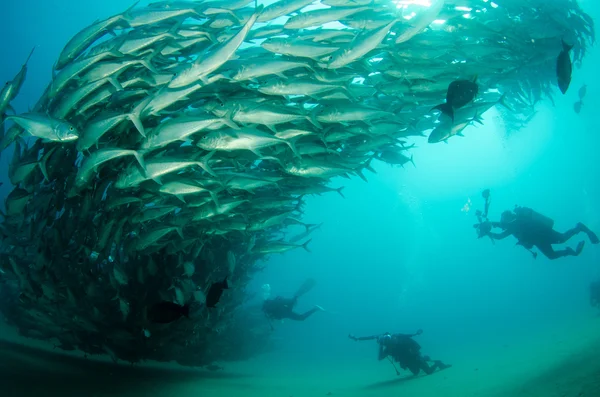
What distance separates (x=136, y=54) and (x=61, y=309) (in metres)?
5.52

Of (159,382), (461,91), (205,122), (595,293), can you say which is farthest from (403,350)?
(595,293)

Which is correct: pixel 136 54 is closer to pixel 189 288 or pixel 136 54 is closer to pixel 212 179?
pixel 212 179

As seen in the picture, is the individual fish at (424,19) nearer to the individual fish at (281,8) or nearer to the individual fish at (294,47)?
the individual fish at (294,47)

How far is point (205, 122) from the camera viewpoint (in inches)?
139

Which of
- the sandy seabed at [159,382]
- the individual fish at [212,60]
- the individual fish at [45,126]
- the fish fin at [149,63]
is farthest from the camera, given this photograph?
the sandy seabed at [159,382]

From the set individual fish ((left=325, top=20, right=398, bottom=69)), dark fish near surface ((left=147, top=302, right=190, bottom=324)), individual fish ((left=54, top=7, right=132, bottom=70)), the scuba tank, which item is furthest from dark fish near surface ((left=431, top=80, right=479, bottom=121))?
the scuba tank

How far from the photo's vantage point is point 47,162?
16.0 feet

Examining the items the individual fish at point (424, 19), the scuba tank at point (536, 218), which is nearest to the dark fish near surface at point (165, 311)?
the individual fish at point (424, 19)

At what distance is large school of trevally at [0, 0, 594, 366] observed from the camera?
3.71 m

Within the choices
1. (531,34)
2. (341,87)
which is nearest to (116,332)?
(341,87)

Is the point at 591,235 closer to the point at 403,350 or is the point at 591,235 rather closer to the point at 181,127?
the point at 403,350

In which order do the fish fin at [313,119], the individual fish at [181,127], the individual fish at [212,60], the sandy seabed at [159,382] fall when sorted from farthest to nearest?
1. the sandy seabed at [159,382]
2. the fish fin at [313,119]
3. the individual fish at [181,127]
4. the individual fish at [212,60]

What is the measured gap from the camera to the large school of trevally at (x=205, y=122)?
146 inches

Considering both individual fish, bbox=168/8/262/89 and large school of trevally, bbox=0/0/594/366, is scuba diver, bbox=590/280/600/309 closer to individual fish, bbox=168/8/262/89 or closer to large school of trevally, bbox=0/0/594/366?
large school of trevally, bbox=0/0/594/366
